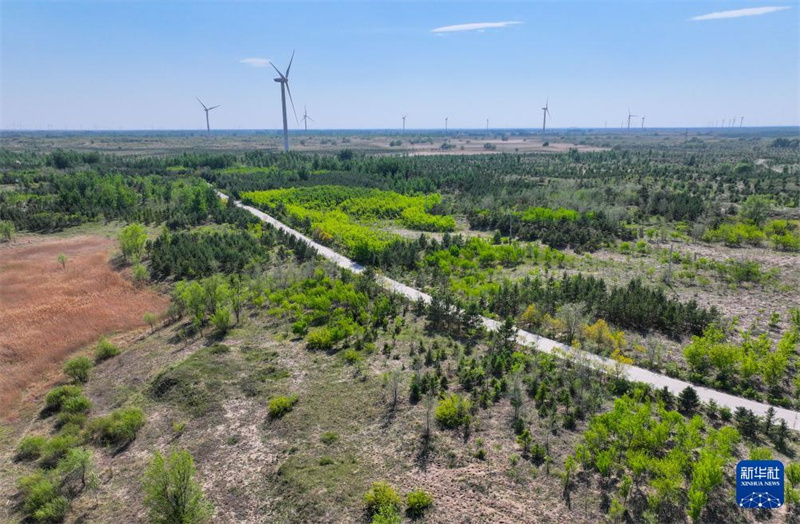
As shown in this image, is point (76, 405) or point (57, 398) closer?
point (76, 405)

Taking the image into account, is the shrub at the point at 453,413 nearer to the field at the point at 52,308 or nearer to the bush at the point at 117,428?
the bush at the point at 117,428

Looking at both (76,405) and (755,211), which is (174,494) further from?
(755,211)

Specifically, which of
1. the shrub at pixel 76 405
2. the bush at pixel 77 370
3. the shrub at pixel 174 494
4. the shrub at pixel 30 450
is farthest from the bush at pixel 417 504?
the bush at pixel 77 370

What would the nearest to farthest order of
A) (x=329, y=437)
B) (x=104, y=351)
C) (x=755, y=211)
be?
(x=329, y=437), (x=104, y=351), (x=755, y=211)

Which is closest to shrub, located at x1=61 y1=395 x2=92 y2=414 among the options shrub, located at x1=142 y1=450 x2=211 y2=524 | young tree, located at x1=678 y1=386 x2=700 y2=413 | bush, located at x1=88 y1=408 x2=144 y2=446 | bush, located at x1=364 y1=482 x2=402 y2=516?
bush, located at x1=88 y1=408 x2=144 y2=446

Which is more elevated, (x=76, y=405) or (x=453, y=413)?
(x=453, y=413)

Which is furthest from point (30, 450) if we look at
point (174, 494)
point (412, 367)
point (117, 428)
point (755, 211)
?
point (755, 211)

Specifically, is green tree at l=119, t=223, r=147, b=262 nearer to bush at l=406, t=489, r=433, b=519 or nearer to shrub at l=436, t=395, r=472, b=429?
shrub at l=436, t=395, r=472, b=429

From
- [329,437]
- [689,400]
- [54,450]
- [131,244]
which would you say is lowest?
[54,450]
